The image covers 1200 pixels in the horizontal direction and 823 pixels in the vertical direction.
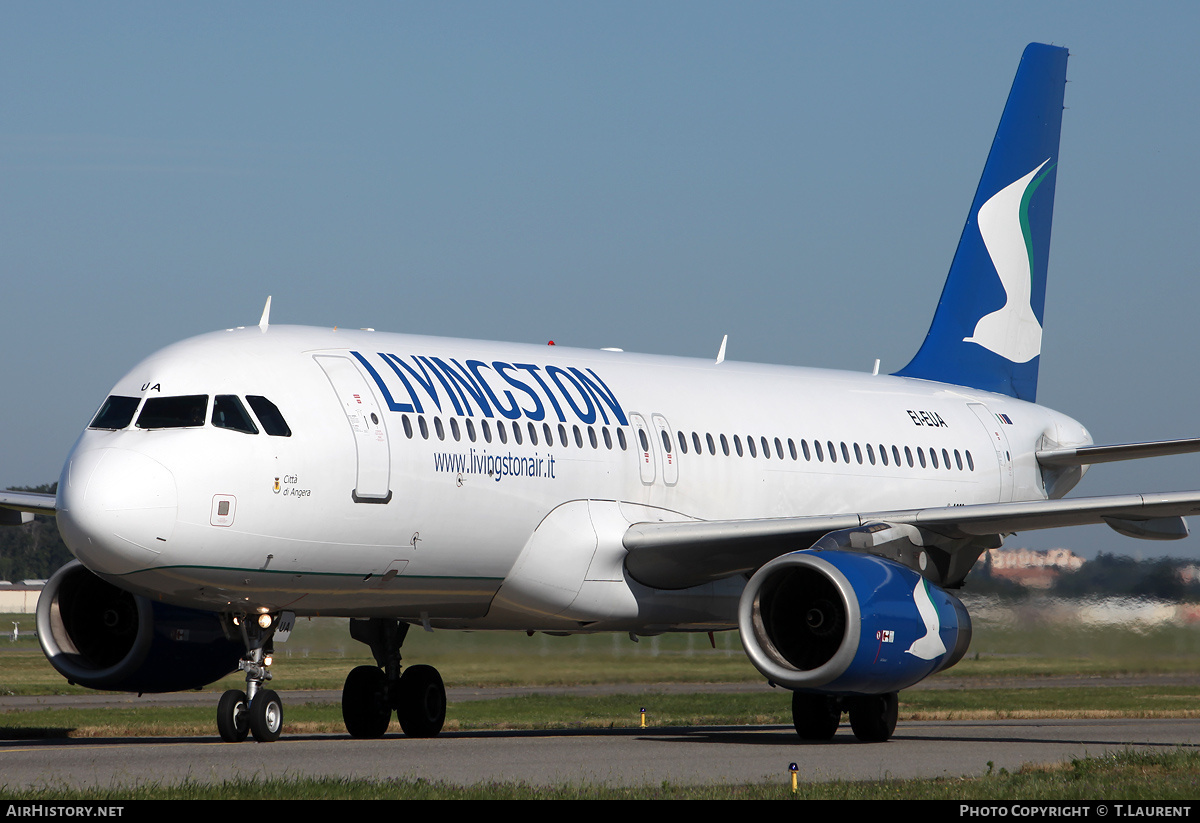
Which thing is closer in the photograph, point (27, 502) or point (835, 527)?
point (835, 527)

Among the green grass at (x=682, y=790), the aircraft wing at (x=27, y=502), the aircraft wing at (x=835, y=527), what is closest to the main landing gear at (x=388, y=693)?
the aircraft wing at (x=835, y=527)

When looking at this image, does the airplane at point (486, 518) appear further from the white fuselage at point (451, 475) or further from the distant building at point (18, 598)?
the distant building at point (18, 598)

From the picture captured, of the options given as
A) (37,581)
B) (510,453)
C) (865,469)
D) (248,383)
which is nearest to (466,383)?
(510,453)

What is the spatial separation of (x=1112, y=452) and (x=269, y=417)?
13016mm

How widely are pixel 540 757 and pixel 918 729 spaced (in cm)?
940

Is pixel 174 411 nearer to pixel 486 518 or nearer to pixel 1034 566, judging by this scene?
pixel 486 518

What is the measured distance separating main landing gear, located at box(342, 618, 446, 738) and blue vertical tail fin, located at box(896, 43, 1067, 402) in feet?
34.1

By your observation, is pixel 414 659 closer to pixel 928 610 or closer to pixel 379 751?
pixel 379 751

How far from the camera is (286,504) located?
14812mm

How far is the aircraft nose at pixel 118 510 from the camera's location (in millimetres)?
13812

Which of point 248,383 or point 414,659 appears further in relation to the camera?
point 414,659

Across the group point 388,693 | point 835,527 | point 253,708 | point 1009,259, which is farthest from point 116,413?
point 1009,259

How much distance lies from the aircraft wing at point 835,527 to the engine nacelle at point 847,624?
0.73 metres

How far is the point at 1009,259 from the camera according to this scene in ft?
88.2
